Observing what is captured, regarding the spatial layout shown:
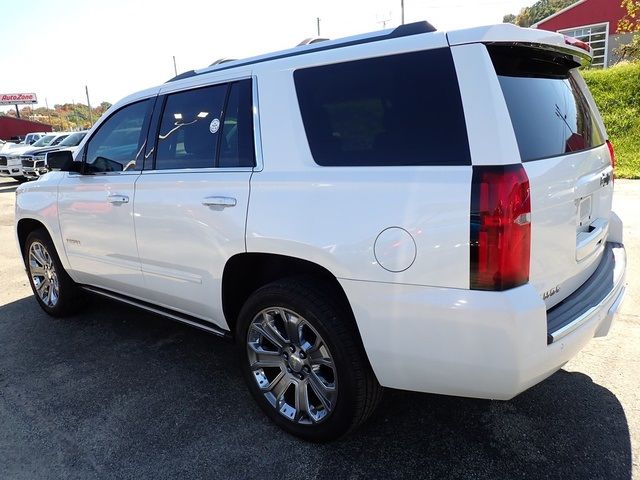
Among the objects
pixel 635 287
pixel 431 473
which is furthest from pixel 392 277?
pixel 635 287

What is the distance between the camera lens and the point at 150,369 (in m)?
3.54

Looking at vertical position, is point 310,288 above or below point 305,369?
above

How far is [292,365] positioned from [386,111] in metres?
1.40

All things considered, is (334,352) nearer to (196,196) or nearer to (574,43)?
(196,196)

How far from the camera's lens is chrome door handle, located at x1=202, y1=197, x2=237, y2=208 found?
2.73 m

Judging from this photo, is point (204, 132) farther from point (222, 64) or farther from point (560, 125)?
point (560, 125)

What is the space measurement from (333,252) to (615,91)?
12.2 metres

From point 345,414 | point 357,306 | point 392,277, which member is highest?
point 392,277

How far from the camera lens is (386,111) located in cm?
226

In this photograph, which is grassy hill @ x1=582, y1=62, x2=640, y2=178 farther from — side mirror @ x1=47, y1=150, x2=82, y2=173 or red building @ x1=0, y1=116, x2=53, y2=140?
red building @ x1=0, y1=116, x2=53, y2=140

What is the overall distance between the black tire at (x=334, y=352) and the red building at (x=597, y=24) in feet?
79.6

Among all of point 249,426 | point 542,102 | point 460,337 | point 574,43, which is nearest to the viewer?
point 460,337

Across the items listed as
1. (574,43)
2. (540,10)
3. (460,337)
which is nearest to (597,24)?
(574,43)

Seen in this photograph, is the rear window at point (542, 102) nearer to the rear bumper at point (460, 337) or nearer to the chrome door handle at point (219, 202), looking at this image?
the rear bumper at point (460, 337)
